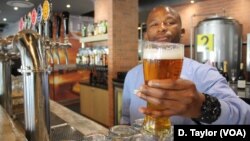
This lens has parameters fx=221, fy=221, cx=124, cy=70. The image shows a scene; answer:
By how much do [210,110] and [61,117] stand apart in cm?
104

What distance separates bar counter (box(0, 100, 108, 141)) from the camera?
33.0 inches

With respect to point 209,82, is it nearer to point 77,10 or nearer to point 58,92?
point 77,10

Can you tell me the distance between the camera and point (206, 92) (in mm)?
1025

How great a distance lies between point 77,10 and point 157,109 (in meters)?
6.37

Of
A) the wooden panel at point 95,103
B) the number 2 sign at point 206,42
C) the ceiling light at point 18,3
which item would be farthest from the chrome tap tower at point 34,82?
the ceiling light at point 18,3

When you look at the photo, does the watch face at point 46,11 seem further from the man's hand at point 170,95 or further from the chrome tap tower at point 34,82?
the man's hand at point 170,95

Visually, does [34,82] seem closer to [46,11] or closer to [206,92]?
[46,11]

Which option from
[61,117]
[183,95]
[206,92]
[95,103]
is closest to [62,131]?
[61,117]

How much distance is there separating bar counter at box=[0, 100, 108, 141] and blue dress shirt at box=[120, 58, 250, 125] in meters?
0.20

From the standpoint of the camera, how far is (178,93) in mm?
521

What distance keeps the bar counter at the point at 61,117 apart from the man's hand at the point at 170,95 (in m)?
0.51

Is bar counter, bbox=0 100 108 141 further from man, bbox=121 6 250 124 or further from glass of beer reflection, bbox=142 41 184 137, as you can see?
glass of beer reflection, bbox=142 41 184 137

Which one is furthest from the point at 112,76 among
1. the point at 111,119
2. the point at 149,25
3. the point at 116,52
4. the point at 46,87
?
the point at 46,87

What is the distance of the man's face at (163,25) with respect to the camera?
3.58ft
